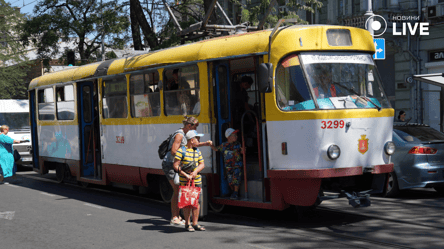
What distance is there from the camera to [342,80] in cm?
826

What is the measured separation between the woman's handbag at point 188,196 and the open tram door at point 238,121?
3.65ft

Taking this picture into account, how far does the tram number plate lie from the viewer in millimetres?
7891

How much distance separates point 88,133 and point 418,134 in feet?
23.9

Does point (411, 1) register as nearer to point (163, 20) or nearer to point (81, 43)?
point (163, 20)

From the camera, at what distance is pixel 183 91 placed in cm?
980

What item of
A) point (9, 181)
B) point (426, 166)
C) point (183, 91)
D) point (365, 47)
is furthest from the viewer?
point (9, 181)

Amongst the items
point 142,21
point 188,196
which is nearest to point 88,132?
point 188,196

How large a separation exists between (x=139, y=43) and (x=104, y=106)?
33.5 ft

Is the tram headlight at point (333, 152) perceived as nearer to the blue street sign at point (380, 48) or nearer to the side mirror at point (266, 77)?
the side mirror at point (266, 77)

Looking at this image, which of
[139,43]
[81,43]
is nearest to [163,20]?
[139,43]

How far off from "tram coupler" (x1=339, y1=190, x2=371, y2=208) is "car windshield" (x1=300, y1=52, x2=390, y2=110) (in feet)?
4.06

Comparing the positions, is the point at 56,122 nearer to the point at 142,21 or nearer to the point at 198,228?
the point at 142,21

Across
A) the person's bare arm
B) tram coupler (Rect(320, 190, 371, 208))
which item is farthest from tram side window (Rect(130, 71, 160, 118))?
tram coupler (Rect(320, 190, 371, 208))

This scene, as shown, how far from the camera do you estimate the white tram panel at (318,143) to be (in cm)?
793
